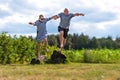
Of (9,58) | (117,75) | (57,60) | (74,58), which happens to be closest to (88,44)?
(74,58)

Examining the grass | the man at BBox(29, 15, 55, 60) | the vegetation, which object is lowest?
the grass

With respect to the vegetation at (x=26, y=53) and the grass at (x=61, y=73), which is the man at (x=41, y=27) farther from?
the grass at (x=61, y=73)

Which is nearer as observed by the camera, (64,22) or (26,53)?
(64,22)

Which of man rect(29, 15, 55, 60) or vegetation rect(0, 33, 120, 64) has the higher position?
man rect(29, 15, 55, 60)

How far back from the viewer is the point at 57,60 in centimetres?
1950

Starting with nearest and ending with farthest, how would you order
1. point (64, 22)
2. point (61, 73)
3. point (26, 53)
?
point (61, 73) → point (64, 22) → point (26, 53)

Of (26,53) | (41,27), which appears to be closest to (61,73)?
(41,27)

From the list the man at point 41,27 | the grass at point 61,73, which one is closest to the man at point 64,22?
the man at point 41,27

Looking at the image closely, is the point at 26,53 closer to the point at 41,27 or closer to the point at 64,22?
the point at 41,27

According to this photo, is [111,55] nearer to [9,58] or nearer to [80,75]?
[9,58]

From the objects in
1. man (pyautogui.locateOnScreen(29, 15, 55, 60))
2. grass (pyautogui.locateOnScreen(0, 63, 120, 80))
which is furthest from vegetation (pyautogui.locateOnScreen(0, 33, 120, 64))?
grass (pyautogui.locateOnScreen(0, 63, 120, 80))

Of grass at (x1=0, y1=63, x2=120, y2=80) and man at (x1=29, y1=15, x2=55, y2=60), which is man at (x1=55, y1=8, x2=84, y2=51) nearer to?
man at (x1=29, y1=15, x2=55, y2=60)

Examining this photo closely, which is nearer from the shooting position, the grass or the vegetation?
the grass

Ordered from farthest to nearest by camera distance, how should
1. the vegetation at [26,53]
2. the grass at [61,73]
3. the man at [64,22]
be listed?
the vegetation at [26,53]
the man at [64,22]
the grass at [61,73]
